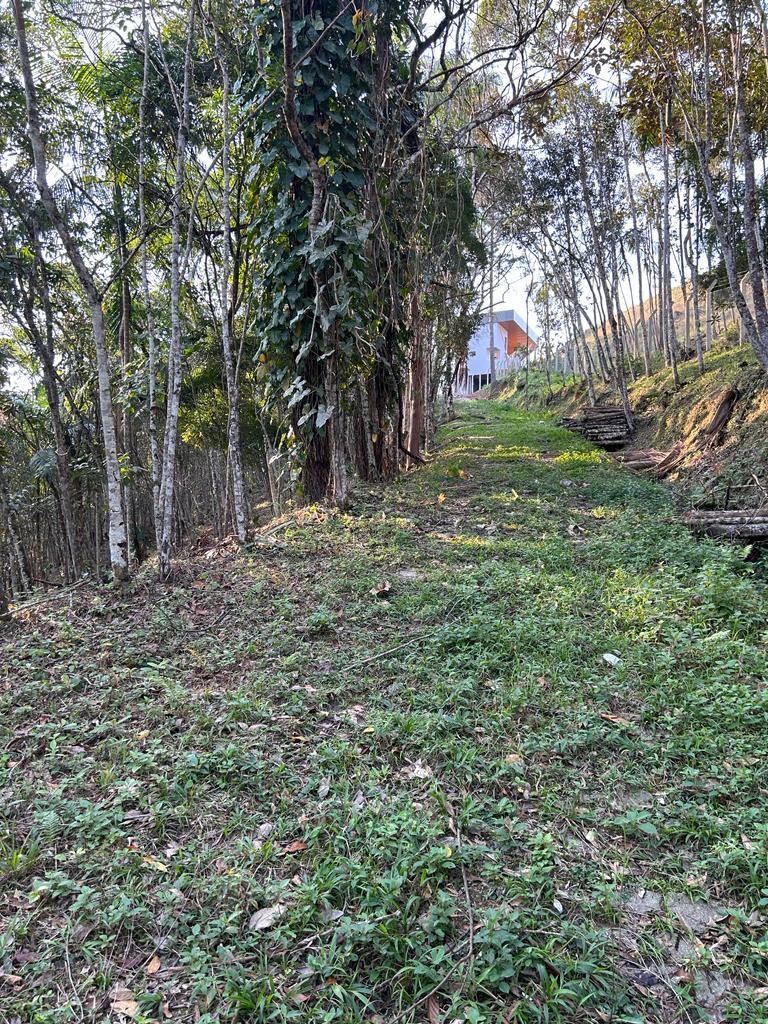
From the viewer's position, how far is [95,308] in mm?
4902

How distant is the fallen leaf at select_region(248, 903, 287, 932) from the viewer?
6.19ft

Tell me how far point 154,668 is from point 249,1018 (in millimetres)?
2340

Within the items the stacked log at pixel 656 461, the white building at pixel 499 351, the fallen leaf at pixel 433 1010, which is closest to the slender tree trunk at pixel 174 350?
the fallen leaf at pixel 433 1010

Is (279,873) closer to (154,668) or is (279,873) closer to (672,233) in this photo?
(154,668)

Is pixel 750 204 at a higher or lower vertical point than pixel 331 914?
higher

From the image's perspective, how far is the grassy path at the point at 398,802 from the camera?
68.4 inches

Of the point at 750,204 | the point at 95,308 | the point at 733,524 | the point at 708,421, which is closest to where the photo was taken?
the point at 95,308

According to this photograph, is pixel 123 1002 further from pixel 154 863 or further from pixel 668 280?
pixel 668 280

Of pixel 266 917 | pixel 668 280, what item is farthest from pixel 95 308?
pixel 668 280

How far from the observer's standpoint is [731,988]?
1.72 m

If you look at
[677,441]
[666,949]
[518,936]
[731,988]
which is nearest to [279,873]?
[518,936]

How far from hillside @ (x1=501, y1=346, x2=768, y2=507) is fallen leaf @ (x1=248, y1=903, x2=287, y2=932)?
5242mm

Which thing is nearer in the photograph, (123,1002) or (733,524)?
(123,1002)

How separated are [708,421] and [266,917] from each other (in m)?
8.61
